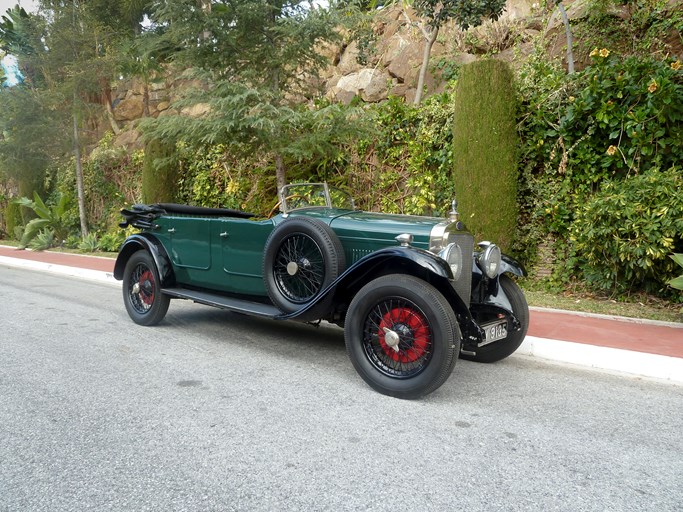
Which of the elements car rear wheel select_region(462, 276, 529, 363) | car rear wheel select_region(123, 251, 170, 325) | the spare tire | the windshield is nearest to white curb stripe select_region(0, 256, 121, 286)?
car rear wheel select_region(123, 251, 170, 325)

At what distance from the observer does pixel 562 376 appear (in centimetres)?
390

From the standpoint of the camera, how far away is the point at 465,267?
12.5ft

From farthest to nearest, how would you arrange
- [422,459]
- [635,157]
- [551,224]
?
[551,224] → [635,157] → [422,459]

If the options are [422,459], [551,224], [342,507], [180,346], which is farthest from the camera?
[551,224]

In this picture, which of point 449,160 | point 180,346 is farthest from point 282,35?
point 180,346

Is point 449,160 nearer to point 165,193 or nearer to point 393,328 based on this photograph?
point 393,328

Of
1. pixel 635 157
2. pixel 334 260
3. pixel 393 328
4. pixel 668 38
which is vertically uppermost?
pixel 668 38

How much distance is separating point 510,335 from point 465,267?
0.75 metres

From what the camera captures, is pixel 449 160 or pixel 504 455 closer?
pixel 504 455

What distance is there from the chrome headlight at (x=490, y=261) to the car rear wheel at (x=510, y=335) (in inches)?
10.0

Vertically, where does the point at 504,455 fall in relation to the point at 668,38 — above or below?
below

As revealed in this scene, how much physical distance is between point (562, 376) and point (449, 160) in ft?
15.0

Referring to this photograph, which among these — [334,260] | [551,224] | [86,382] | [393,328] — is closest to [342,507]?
[393,328]

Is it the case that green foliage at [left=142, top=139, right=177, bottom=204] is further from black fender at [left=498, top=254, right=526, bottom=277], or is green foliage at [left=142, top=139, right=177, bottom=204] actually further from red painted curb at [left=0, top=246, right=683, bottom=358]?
black fender at [left=498, top=254, right=526, bottom=277]
